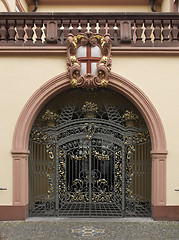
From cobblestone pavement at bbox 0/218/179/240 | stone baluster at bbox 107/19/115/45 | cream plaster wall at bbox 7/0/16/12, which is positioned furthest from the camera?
cream plaster wall at bbox 7/0/16/12

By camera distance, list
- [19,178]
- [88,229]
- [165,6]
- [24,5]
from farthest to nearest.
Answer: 1. [24,5]
2. [165,6]
3. [19,178]
4. [88,229]

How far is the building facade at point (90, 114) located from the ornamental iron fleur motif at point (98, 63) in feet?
0.08

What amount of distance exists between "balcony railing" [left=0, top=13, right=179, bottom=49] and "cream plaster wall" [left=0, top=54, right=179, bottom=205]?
341 millimetres

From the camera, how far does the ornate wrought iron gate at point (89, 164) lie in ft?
22.6

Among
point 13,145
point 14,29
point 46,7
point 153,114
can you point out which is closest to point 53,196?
point 13,145

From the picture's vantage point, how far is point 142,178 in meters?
7.00

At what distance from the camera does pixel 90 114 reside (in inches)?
279

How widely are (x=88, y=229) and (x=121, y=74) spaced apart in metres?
3.69

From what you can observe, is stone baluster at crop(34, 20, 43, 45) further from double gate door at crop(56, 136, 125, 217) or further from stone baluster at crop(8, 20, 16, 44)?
double gate door at crop(56, 136, 125, 217)

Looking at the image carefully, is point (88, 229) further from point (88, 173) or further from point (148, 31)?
point (148, 31)

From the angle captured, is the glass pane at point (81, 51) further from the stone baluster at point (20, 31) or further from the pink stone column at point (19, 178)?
the pink stone column at point (19, 178)

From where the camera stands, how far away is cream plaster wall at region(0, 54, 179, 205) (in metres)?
6.50

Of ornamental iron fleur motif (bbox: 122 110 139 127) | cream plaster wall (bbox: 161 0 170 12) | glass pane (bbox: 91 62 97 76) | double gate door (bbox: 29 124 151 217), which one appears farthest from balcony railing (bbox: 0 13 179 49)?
cream plaster wall (bbox: 161 0 170 12)

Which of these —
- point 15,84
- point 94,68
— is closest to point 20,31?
point 15,84
